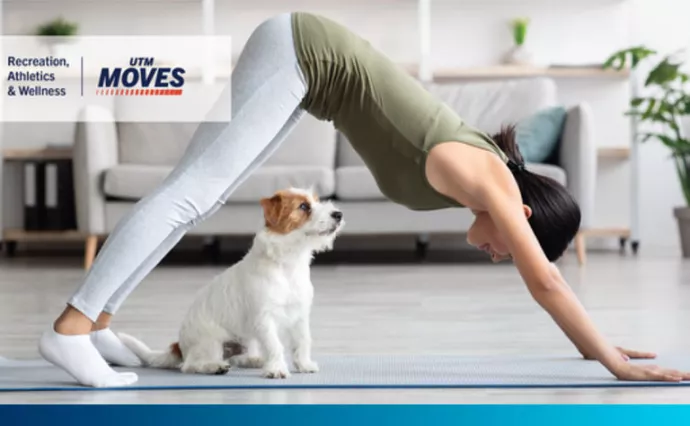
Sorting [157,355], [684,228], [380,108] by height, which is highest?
[380,108]

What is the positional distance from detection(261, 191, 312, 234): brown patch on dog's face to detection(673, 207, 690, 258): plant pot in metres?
3.98

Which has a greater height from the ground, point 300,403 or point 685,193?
point 300,403

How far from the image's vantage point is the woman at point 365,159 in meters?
1.95

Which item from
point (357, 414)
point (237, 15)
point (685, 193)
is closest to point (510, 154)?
point (357, 414)

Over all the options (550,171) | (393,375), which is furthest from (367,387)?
(550,171)

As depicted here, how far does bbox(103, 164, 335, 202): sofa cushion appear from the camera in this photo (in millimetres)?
4875

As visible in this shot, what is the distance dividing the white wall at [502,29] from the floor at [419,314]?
0.96 m

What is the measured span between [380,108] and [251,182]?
2832mm

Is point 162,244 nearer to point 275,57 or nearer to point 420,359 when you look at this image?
point 275,57

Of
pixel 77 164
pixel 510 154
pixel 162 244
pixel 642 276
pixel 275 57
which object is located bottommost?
pixel 642 276

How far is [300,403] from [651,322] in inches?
64.6

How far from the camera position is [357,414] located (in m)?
1.71

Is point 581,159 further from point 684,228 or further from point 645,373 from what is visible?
point 645,373

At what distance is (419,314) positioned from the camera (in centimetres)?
330
